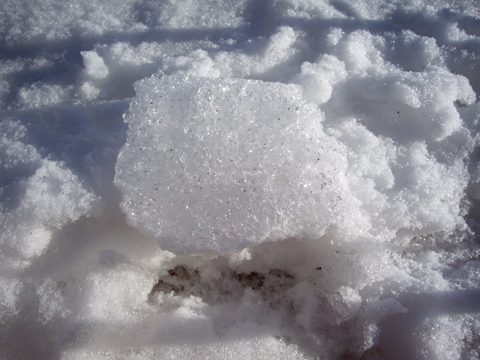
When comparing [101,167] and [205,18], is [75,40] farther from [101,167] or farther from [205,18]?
[101,167]

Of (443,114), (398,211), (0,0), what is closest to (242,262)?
(398,211)

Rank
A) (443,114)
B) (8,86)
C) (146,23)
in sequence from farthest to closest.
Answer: (146,23)
(8,86)
(443,114)

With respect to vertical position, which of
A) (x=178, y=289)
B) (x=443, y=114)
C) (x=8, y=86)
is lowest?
(x=178, y=289)

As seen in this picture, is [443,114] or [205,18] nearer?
[443,114]

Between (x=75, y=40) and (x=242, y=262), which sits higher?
(x=75, y=40)
